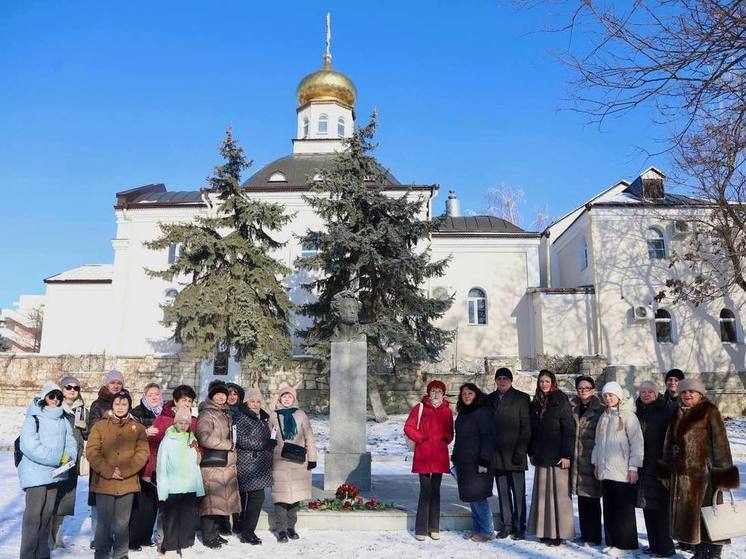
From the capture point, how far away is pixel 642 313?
69.4ft

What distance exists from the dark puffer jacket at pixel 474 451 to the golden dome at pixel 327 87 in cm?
2687

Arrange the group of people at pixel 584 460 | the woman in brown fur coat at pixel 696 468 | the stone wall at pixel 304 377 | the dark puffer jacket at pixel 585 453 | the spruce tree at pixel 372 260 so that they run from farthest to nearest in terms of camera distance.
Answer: the stone wall at pixel 304 377 → the spruce tree at pixel 372 260 → the dark puffer jacket at pixel 585 453 → the group of people at pixel 584 460 → the woman in brown fur coat at pixel 696 468

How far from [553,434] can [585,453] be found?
0.38m

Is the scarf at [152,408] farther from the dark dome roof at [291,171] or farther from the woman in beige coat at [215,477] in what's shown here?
the dark dome roof at [291,171]

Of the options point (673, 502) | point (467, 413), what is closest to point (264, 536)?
point (467, 413)

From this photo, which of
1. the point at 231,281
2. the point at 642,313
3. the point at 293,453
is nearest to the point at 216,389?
the point at 293,453

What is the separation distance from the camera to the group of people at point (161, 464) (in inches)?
183

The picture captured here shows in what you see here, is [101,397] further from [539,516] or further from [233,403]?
[539,516]

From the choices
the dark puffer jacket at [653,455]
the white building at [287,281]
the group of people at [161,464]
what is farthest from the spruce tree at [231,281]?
the dark puffer jacket at [653,455]

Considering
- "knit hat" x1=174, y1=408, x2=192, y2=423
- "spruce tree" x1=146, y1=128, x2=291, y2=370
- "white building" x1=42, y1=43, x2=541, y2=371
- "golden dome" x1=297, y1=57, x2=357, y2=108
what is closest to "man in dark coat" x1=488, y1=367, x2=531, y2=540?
"knit hat" x1=174, y1=408, x2=192, y2=423

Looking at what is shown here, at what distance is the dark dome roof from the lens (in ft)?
79.4

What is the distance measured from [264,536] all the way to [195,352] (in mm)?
10745

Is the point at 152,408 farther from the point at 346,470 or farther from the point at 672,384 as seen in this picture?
the point at 672,384

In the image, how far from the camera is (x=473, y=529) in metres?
5.72
